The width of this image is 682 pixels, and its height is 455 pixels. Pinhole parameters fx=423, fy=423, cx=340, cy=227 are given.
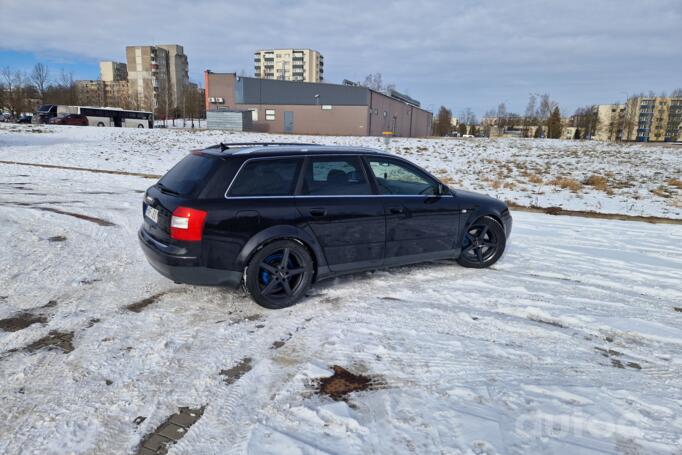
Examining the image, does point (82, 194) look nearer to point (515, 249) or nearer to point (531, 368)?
point (515, 249)

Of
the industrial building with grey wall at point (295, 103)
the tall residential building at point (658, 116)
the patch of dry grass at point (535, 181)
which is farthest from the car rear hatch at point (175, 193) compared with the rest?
the tall residential building at point (658, 116)

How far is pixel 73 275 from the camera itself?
4.73 meters

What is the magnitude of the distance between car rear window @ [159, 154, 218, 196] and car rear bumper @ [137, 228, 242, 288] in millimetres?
563

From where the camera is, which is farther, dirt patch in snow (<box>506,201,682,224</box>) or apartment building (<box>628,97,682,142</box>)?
apartment building (<box>628,97,682,142</box>)

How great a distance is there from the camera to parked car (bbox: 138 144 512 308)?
3.85 meters

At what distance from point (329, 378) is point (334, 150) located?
2.55 metres

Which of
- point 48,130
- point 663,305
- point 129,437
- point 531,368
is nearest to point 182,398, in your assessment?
point 129,437

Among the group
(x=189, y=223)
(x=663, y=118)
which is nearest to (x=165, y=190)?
(x=189, y=223)

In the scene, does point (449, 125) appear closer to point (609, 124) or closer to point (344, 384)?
point (609, 124)

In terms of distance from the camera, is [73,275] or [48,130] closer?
[73,275]

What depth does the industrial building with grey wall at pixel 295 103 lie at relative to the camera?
49.0 metres

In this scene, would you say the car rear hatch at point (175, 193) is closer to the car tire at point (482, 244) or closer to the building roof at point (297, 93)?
the car tire at point (482, 244)

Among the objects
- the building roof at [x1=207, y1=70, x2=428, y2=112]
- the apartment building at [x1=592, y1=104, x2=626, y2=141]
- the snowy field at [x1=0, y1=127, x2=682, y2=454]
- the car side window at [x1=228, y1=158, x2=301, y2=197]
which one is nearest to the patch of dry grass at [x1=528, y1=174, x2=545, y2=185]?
the snowy field at [x1=0, y1=127, x2=682, y2=454]

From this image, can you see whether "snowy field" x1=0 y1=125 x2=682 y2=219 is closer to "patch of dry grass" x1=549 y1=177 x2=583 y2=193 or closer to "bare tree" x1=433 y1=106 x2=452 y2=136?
"patch of dry grass" x1=549 y1=177 x2=583 y2=193
